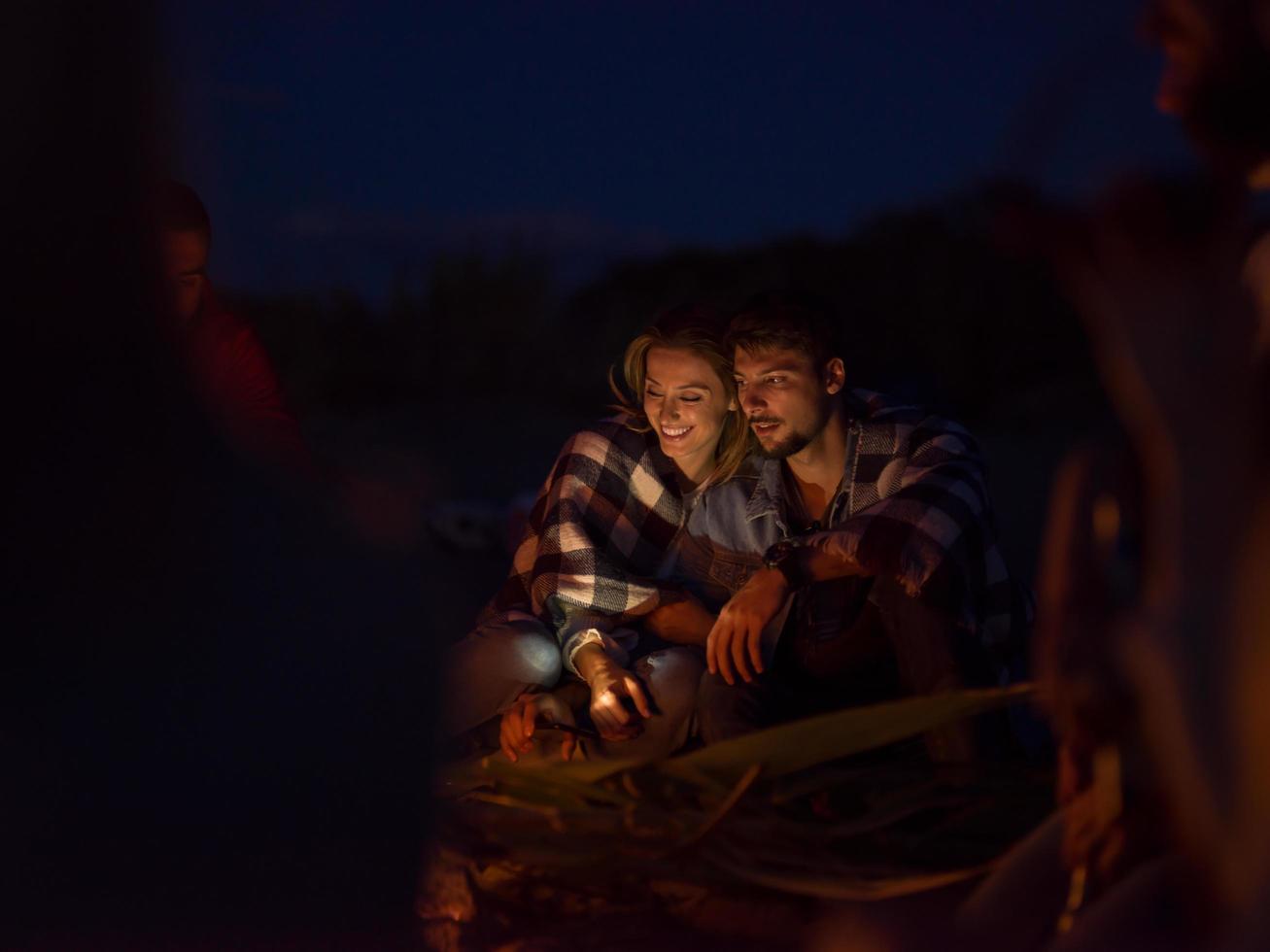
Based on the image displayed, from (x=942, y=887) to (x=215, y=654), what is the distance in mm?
1058

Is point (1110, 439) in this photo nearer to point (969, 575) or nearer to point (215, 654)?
point (215, 654)

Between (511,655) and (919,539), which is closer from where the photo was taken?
(919,539)

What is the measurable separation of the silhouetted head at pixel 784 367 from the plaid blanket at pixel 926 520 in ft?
0.39

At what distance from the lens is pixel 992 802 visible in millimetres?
2221

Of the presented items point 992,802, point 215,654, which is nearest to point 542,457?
point 992,802

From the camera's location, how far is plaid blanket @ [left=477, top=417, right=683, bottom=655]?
3043 millimetres

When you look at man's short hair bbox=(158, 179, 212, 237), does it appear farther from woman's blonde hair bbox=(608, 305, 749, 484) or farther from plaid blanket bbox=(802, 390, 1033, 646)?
woman's blonde hair bbox=(608, 305, 749, 484)

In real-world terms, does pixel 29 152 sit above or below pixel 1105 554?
above

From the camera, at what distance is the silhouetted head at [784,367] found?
295 cm

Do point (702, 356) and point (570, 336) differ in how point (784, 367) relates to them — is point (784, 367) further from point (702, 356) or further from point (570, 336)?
point (570, 336)

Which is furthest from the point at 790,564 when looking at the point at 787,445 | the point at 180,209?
the point at 180,209

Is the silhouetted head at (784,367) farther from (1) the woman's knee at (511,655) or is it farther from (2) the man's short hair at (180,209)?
(2) the man's short hair at (180,209)

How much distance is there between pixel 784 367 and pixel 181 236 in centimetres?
155

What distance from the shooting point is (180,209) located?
1.59m
